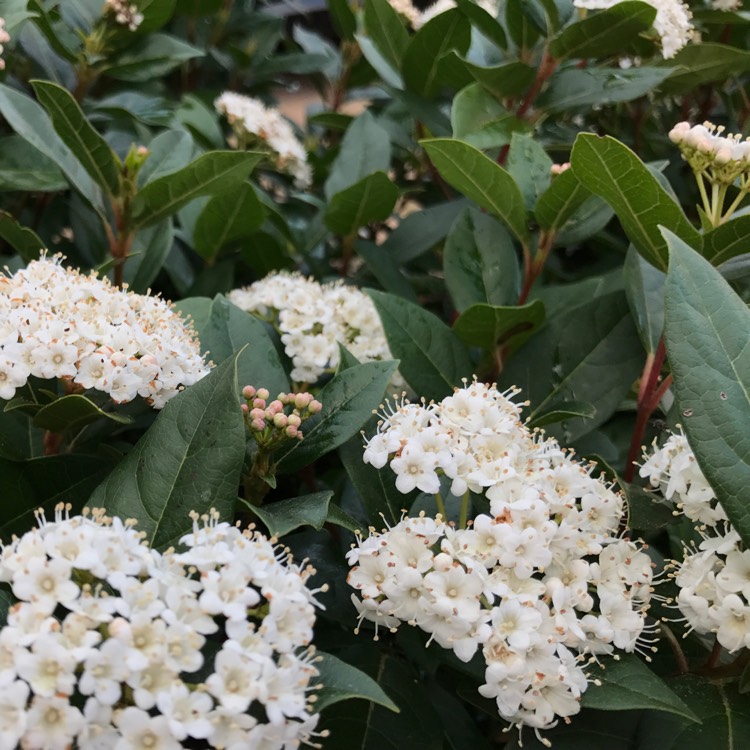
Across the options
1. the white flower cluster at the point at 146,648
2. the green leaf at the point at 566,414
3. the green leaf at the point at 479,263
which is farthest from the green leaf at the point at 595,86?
the white flower cluster at the point at 146,648

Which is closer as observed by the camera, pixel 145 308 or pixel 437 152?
pixel 145 308

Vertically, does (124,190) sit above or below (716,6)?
below

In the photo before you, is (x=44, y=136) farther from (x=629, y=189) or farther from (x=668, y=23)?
(x=668, y=23)

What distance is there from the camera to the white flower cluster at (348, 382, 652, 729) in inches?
35.8

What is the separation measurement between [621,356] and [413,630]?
1.75 ft

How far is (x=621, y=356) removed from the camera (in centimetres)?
137

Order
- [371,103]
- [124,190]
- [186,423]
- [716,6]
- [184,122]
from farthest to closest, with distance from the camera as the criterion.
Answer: [371,103]
[184,122]
[716,6]
[124,190]
[186,423]

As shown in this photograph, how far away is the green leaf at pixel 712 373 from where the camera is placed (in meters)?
0.94

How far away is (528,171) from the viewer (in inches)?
57.2

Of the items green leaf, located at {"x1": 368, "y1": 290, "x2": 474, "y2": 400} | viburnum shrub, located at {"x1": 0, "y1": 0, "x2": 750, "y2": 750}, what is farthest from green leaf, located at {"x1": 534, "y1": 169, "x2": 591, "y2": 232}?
green leaf, located at {"x1": 368, "y1": 290, "x2": 474, "y2": 400}

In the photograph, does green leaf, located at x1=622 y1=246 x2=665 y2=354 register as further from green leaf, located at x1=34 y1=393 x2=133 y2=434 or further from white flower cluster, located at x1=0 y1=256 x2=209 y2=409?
green leaf, located at x1=34 y1=393 x2=133 y2=434

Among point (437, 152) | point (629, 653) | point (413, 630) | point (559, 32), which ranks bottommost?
point (413, 630)

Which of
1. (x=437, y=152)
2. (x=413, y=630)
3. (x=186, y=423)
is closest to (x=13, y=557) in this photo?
(x=186, y=423)

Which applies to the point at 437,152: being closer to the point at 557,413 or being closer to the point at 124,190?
the point at 557,413
